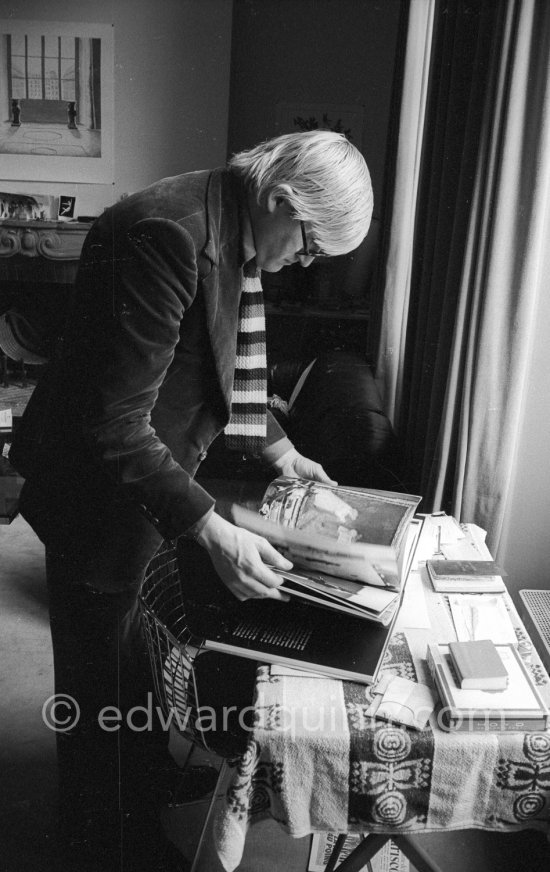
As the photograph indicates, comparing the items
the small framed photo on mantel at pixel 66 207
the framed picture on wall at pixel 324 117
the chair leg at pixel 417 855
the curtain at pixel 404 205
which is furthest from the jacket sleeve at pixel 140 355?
the framed picture on wall at pixel 324 117

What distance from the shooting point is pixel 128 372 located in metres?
1.01

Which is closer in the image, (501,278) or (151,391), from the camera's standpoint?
(151,391)

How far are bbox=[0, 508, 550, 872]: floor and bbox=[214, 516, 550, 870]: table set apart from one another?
0.44 meters

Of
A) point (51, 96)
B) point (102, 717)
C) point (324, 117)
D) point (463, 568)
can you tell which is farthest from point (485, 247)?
point (324, 117)

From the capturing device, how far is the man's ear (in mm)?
1081

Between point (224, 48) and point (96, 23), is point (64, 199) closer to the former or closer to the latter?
point (96, 23)

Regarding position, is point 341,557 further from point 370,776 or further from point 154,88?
point 154,88

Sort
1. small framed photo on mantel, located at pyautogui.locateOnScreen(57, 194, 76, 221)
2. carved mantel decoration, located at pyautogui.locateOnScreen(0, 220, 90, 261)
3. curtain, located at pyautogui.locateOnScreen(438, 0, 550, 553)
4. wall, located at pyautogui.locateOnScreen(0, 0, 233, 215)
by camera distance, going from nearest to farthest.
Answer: curtain, located at pyautogui.locateOnScreen(438, 0, 550, 553) < wall, located at pyautogui.locateOnScreen(0, 0, 233, 215) < small framed photo on mantel, located at pyautogui.locateOnScreen(57, 194, 76, 221) < carved mantel decoration, located at pyautogui.locateOnScreen(0, 220, 90, 261)

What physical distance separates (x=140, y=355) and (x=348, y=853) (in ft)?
3.98

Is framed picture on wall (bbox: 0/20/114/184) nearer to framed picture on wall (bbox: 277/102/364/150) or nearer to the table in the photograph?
framed picture on wall (bbox: 277/102/364/150)

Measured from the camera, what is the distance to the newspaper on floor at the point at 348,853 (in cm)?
149

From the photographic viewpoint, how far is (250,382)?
58.2 inches

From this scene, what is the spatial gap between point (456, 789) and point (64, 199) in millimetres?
3290

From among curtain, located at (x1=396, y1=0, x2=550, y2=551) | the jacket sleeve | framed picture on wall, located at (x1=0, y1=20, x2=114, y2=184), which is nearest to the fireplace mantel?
framed picture on wall, located at (x1=0, y1=20, x2=114, y2=184)
